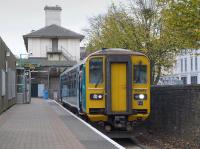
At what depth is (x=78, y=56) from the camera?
89.8 meters

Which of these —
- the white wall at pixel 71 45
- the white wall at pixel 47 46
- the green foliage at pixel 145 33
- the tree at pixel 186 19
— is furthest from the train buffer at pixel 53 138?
the white wall at pixel 71 45

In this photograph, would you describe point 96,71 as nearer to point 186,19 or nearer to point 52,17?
point 186,19

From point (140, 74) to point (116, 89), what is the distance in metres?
1.21

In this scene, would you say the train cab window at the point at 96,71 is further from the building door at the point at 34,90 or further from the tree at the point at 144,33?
the building door at the point at 34,90

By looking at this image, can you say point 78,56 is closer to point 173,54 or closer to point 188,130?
point 173,54

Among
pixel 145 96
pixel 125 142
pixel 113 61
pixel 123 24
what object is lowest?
pixel 125 142

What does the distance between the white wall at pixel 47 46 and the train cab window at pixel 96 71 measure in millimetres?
65416

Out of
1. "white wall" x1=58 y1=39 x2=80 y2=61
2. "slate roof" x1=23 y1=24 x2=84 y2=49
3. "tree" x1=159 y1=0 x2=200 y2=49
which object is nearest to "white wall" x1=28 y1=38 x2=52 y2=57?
"slate roof" x1=23 y1=24 x2=84 y2=49

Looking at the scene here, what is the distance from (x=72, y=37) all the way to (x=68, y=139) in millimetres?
73031

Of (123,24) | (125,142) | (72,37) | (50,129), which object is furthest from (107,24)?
(72,37)

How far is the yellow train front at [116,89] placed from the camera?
21719 mm

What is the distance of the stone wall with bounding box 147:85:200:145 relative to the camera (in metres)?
21.0

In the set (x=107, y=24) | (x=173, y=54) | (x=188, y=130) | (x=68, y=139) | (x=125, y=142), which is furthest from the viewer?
(x=107, y=24)

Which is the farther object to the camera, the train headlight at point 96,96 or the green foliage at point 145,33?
the green foliage at point 145,33
